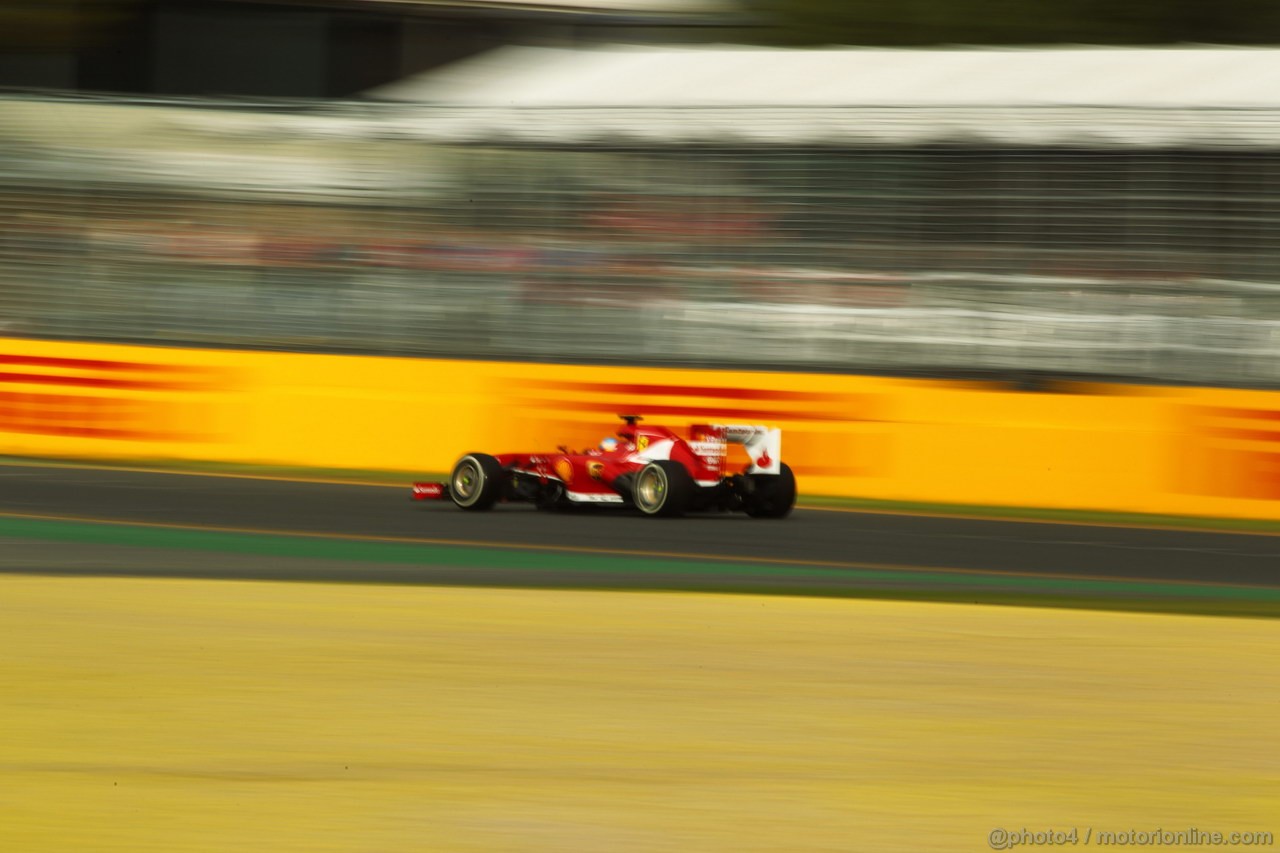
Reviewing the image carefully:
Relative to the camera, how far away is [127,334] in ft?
58.9

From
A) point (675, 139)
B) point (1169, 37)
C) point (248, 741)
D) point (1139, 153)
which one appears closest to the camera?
point (248, 741)

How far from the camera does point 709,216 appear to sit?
54.8 ft

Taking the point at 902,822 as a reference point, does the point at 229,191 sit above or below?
above

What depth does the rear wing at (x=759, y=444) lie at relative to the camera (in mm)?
13695

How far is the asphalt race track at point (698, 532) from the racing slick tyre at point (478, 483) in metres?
0.10

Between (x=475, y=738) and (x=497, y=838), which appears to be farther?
(x=475, y=738)

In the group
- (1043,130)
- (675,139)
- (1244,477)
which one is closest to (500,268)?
(675,139)

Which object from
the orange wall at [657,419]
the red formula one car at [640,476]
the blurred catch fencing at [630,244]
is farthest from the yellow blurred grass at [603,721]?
the blurred catch fencing at [630,244]

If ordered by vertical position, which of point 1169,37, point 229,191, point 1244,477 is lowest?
point 1244,477

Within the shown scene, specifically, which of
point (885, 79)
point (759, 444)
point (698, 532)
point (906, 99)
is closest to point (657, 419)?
point (759, 444)

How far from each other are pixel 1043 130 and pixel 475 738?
1061cm

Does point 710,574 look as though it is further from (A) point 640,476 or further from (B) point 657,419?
(B) point 657,419

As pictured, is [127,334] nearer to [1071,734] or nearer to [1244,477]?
[1244,477]

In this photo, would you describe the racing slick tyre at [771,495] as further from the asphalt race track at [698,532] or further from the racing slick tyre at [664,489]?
the racing slick tyre at [664,489]
